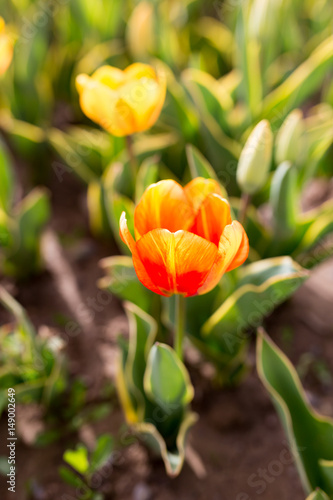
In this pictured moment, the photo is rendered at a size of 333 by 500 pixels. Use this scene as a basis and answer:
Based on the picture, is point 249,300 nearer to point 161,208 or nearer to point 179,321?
point 179,321

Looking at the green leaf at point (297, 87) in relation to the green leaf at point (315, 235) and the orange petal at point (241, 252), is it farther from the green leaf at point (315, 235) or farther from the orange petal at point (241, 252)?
the orange petal at point (241, 252)

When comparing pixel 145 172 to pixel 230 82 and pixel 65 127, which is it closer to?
pixel 230 82

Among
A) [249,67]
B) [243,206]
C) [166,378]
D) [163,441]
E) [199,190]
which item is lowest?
[163,441]

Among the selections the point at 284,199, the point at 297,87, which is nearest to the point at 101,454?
the point at 284,199

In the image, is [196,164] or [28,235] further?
[28,235]

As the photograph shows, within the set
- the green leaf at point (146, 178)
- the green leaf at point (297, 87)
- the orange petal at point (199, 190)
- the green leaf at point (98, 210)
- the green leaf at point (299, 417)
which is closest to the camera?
the orange petal at point (199, 190)

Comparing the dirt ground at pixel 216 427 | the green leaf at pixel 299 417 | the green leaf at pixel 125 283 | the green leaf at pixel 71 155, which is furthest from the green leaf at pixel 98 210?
the green leaf at pixel 299 417

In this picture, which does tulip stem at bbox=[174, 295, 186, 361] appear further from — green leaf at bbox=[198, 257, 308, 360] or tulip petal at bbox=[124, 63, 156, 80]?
tulip petal at bbox=[124, 63, 156, 80]
